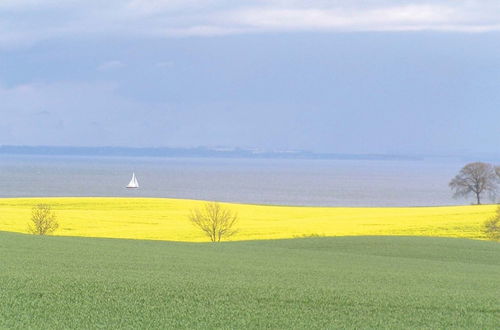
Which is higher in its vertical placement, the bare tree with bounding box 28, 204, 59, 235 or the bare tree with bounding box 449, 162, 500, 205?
the bare tree with bounding box 449, 162, 500, 205

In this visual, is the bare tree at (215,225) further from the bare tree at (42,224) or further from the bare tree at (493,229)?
the bare tree at (493,229)

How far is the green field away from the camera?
446 inches

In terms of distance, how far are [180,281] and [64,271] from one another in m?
2.83

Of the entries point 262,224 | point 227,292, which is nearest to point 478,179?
point 262,224

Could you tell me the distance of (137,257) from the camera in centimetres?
2019

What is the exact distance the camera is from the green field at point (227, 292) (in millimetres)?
11328

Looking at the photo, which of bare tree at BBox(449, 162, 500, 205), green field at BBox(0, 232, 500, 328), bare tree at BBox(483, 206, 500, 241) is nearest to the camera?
green field at BBox(0, 232, 500, 328)

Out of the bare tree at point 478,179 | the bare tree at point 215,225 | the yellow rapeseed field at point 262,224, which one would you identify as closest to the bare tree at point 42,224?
the yellow rapeseed field at point 262,224

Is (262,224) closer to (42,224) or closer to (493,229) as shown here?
(493,229)

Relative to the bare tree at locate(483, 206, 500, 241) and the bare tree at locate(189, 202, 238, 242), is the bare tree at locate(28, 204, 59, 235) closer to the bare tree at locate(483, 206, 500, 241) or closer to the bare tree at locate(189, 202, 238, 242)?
the bare tree at locate(189, 202, 238, 242)

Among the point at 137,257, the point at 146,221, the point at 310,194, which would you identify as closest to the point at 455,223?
the point at 146,221

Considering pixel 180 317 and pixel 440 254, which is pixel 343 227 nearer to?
pixel 440 254

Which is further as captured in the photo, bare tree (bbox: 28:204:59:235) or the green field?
bare tree (bbox: 28:204:59:235)

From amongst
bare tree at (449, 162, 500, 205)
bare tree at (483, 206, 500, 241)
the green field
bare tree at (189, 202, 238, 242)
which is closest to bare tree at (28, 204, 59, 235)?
bare tree at (189, 202, 238, 242)
